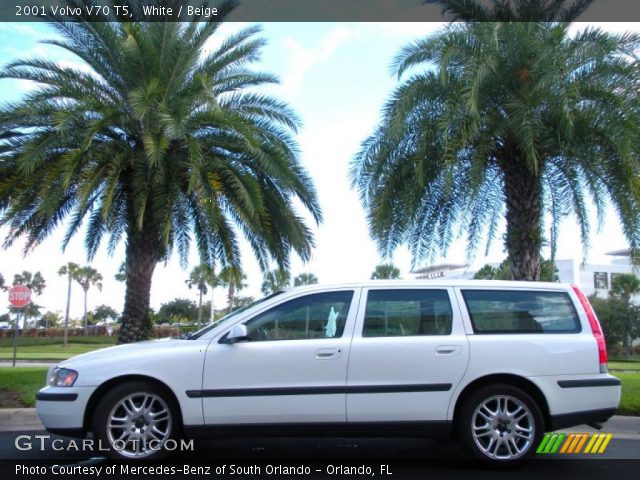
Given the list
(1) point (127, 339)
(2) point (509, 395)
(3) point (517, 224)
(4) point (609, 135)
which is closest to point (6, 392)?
(1) point (127, 339)

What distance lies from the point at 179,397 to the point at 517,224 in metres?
7.52

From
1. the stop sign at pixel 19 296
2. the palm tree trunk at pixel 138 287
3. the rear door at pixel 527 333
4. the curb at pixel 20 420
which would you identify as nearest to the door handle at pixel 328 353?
the rear door at pixel 527 333

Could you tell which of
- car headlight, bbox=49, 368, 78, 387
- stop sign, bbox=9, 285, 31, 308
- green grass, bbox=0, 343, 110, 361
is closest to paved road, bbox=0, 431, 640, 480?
car headlight, bbox=49, 368, 78, 387

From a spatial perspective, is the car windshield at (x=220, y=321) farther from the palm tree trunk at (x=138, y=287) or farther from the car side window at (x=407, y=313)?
the palm tree trunk at (x=138, y=287)

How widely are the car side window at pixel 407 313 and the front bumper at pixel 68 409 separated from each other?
2.57 meters

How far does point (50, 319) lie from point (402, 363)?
124 m

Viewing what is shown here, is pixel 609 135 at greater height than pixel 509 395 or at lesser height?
greater

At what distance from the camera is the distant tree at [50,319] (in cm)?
11756

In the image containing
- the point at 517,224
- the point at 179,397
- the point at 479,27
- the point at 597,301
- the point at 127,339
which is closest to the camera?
the point at 179,397

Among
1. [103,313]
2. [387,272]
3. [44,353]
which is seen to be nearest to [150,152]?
[387,272]

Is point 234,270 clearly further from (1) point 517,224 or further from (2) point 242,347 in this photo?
(2) point 242,347

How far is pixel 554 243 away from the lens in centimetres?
1167

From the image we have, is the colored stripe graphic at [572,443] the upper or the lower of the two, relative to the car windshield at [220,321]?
lower

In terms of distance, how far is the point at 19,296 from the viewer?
60.4 feet
